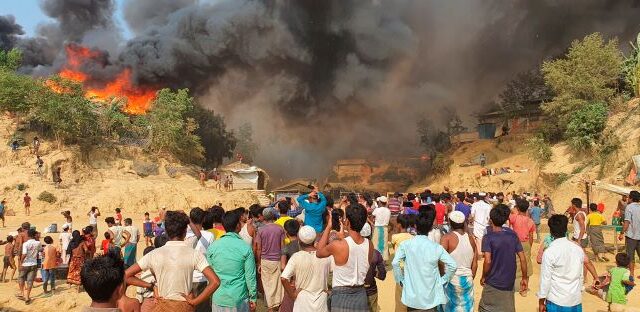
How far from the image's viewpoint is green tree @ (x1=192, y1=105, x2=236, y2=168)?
43.3 metres

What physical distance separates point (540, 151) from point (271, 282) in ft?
96.2

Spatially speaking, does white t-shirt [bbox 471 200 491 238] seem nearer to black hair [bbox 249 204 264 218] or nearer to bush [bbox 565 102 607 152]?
black hair [bbox 249 204 264 218]

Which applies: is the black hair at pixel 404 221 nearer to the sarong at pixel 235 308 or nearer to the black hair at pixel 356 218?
the black hair at pixel 356 218

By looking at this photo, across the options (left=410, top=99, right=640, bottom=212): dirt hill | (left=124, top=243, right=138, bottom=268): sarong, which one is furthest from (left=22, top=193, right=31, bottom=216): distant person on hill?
(left=410, top=99, right=640, bottom=212): dirt hill

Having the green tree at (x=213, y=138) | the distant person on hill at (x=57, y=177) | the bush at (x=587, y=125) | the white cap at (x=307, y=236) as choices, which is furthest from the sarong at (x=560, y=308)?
the green tree at (x=213, y=138)

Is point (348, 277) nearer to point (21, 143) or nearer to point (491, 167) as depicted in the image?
point (21, 143)

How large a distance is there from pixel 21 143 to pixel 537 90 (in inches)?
1627

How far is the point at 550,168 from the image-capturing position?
1165 inches

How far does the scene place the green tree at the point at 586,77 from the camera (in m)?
29.8

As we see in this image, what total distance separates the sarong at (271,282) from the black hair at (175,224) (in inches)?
78.3

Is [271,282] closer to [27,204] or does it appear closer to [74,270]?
[74,270]

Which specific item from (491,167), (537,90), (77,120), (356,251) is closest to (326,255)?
(356,251)

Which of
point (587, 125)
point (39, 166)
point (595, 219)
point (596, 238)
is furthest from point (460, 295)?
point (39, 166)

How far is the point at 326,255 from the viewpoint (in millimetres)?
4500
